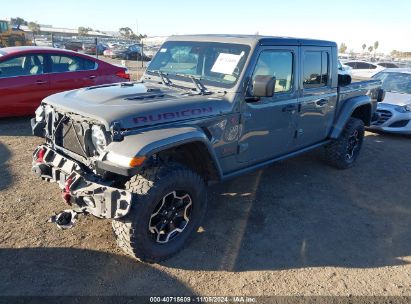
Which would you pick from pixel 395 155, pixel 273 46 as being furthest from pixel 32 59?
pixel 395 155

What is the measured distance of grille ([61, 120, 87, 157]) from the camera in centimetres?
316

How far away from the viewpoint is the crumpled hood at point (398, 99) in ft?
27.0

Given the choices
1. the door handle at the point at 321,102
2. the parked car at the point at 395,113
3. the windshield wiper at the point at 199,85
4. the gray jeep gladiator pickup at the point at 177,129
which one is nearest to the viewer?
the gray jeep gladiator pickup at the point at 177,129

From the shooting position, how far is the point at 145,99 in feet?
11.0

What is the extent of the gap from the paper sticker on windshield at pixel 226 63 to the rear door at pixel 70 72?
4.63m

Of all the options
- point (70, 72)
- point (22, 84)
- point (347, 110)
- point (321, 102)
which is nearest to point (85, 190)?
point (321, 102)

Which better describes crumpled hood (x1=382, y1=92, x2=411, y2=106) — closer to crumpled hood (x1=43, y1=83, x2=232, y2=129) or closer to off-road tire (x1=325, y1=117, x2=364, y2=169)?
off-road tire (x1=325, y1=117, x2=364, y2=169)

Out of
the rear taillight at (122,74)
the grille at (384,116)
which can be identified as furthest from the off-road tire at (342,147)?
the rear taillight at (122,74)

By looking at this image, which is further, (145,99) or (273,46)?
(273,46)

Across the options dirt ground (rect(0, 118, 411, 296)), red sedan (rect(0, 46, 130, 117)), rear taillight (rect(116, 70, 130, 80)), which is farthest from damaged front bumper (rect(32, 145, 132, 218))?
rear taillight (rect(116, 70, 130, 80))

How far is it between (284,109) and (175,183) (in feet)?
6.01

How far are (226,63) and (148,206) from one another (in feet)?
5.96

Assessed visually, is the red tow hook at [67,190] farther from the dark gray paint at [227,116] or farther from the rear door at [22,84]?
the rear door at [22,84]

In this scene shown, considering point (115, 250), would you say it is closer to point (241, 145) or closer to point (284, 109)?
point (241, 145)
